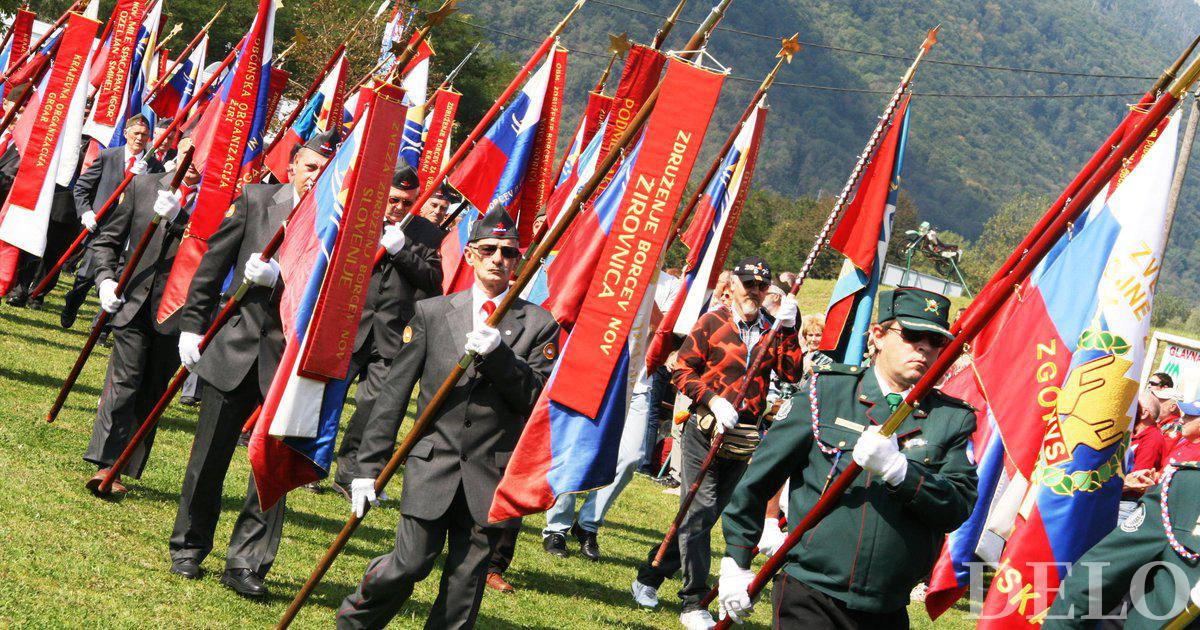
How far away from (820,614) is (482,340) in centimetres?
199

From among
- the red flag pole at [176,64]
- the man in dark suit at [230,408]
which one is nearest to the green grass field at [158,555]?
the man in dark suit at [230,408]

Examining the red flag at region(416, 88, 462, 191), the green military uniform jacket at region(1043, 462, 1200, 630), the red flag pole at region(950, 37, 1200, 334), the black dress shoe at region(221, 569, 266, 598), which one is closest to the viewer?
the green military uniform jacket at region(1043, 462, 1200, 630)

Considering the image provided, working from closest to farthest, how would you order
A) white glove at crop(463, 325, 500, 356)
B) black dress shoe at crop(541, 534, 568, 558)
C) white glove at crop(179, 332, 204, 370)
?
1. white glove at crop(463, 325, 500, 356)
2. white glove at crop(179, 332, 204, 370)
3. black dress shoe at crop(541, 534, 568, 558)

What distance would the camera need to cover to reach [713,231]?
1034 cm

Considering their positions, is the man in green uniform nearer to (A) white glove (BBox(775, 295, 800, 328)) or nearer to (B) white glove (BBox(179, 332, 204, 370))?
(B) white glove (BBox(179, 332, 204, 370))

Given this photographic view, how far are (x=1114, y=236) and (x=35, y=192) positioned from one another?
7863mm

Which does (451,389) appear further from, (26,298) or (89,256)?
(26,298)

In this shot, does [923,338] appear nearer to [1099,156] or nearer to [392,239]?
[1099,156]

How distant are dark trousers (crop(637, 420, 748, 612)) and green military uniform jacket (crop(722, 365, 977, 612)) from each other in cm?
369

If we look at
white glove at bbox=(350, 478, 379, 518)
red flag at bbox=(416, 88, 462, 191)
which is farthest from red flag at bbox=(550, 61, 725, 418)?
red flag at bbox=(416, 88, 462, 191)

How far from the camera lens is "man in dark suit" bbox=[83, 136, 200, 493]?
29.1ft

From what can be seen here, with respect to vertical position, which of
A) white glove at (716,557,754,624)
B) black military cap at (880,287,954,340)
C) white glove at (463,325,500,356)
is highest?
black military cap at (880,287,954,340)

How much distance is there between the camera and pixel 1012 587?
5781 mm

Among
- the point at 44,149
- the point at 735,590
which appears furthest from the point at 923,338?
the point at 44,149
